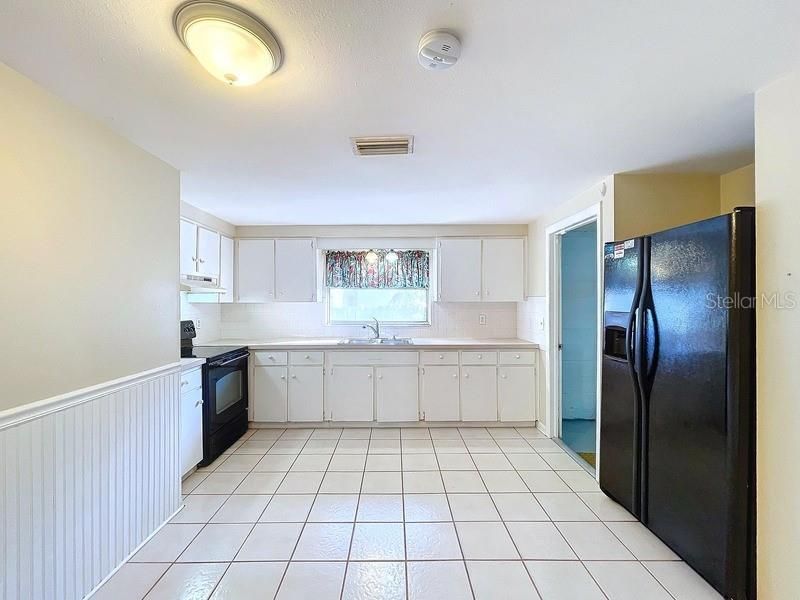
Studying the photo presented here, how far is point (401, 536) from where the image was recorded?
6.89ft

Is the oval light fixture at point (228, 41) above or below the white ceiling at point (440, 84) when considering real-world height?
below

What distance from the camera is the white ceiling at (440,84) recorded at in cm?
112

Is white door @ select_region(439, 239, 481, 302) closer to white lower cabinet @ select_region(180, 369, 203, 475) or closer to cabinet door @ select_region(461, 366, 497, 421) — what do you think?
cabinet door @ select_region(461, 366, 497, 421)

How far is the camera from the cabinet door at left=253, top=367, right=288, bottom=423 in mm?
3863

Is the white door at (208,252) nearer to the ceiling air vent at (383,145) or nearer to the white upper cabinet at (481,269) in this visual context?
the ceiling air vent at (383,145)

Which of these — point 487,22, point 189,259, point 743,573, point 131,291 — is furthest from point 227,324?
Result: point 743,573

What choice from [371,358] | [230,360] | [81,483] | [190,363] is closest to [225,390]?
[230,360]

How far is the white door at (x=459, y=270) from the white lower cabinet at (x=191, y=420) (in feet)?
8.22

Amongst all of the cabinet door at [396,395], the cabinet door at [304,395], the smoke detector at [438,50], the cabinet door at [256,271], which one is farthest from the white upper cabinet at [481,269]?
the smoke detector at [438,50]

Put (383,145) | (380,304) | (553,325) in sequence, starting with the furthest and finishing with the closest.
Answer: (380,304) < (553,325) < (383,145)

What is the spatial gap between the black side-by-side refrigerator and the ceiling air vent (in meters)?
1.38

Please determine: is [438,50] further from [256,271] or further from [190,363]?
[256,271]

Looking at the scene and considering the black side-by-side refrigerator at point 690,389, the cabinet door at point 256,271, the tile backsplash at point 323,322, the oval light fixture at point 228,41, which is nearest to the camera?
the oval light fixture at point 228,41

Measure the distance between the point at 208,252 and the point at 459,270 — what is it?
2.55 metres
